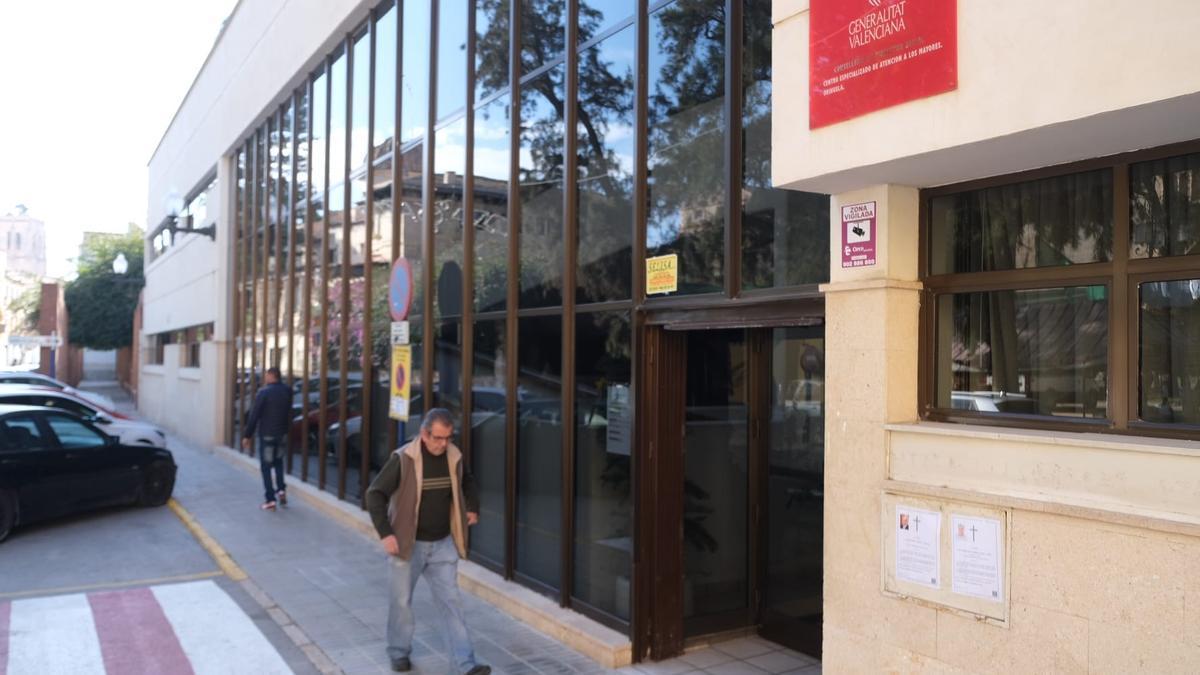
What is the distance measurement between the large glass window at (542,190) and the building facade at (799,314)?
0.04 metres

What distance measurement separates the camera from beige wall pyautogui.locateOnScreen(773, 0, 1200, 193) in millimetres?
3281

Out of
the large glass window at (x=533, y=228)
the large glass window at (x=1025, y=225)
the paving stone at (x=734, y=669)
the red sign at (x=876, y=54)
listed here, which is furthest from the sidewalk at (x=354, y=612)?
the red sign at (x=876, y=54)

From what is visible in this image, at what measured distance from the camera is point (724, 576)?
6734mm

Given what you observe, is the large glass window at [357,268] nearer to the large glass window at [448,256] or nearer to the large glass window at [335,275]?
the large glass window at [335,275]

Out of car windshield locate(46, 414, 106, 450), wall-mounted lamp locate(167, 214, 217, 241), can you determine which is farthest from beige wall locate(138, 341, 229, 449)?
car windshield locate(46, 414, 106, 450)

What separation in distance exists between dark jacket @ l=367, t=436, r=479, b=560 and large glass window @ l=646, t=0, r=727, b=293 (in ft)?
7.00

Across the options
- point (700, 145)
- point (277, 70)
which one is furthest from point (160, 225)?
point (700, 145)

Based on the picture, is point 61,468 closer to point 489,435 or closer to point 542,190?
point 489,435

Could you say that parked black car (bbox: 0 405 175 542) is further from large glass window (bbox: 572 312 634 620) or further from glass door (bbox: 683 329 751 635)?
glass door (bbox: 683 329 751 635)

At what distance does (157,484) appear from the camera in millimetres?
12766

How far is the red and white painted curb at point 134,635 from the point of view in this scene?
6289 millimetres

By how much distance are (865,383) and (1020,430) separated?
0.76 metres

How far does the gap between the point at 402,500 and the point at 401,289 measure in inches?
163

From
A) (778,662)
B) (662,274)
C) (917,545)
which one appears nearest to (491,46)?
(662,274)
